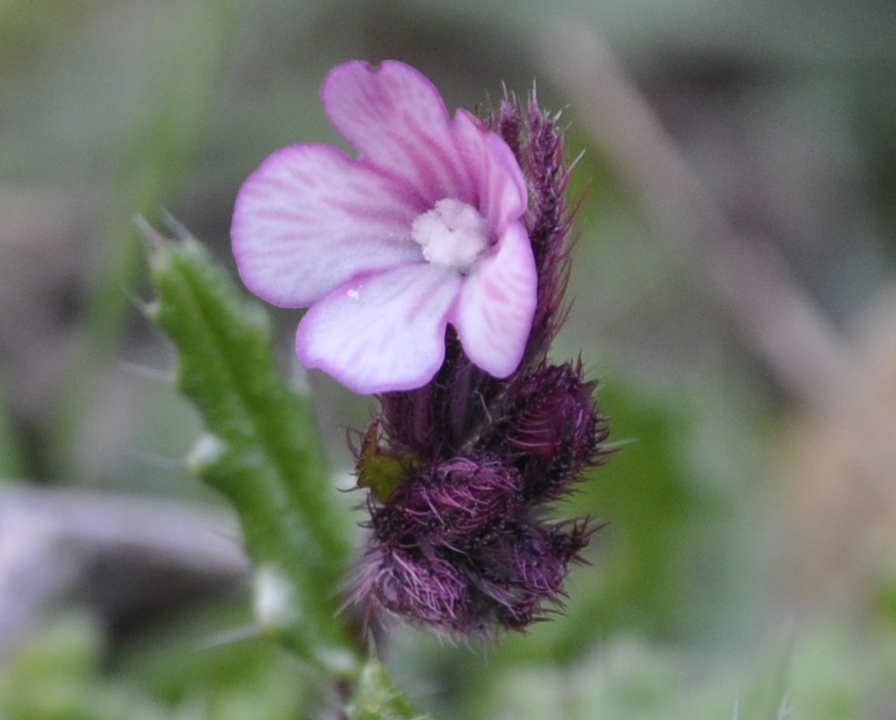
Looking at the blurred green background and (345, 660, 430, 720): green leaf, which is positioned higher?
the blurred green background

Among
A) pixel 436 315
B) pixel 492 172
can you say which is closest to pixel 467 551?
pixel 436 315

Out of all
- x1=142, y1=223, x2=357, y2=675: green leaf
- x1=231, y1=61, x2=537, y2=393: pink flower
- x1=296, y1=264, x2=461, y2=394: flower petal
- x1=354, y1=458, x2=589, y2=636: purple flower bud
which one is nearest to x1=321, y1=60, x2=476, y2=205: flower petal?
x1=231, y1=61, x2=537, y2=393: pink flower

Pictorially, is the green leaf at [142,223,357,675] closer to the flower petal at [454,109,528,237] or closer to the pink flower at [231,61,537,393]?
the pink flower at [231,61,537,393]

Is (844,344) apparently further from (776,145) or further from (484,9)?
(484,9)

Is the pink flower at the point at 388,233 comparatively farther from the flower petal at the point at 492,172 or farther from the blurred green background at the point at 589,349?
the blurred green background at the point at 589,349

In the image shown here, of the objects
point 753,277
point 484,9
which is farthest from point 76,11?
point 753,277
